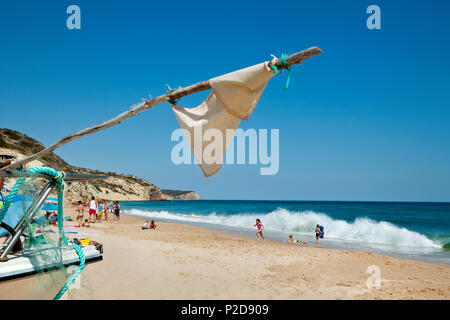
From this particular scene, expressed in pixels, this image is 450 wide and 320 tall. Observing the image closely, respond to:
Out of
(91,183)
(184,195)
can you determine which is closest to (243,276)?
(91,183)

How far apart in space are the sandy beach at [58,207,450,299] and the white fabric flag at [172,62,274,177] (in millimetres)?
3673

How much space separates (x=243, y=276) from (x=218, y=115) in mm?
5557

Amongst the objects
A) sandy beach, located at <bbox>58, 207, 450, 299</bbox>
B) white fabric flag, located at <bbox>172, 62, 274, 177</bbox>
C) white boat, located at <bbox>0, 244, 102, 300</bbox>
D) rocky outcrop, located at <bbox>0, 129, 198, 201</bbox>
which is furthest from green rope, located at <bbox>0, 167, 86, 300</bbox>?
rocky outcrop, located at <bbox>0, 129, 198, 201</bbox>

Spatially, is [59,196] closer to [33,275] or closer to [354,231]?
[33,275]

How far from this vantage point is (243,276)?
25.9 ft

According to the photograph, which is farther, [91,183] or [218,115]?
[91,183]

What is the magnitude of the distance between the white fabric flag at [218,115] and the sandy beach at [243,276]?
367 centimetres

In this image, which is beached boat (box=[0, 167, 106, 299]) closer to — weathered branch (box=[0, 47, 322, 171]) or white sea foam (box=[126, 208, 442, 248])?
Result: weathered branch (box=[0, 47, 322, 171])

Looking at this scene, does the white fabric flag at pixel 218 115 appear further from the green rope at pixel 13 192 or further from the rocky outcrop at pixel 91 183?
the rocky outcrop at pixel 91 183

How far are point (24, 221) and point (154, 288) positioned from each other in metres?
3.20

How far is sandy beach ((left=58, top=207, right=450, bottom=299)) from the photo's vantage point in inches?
251

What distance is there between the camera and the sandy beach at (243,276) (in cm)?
638

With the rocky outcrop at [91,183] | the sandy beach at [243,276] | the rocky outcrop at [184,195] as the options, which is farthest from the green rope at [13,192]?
the rocky outcrop at [184,195]
